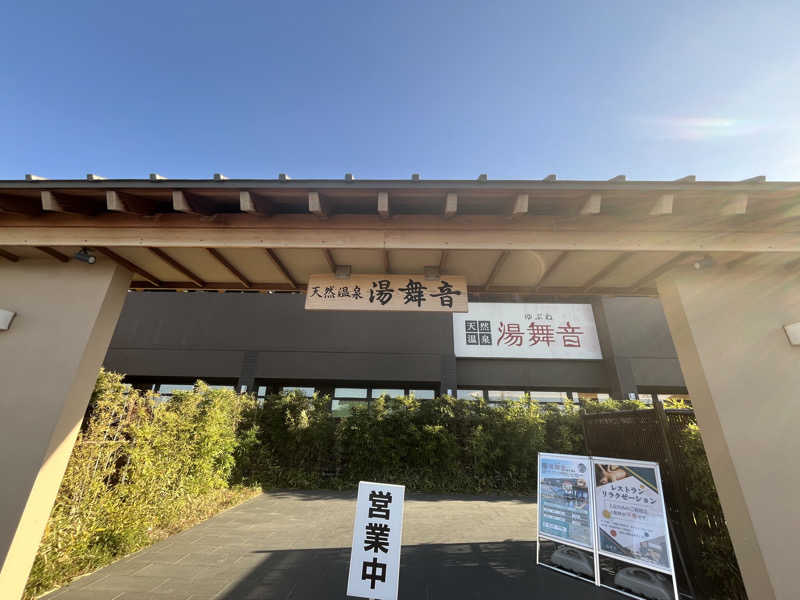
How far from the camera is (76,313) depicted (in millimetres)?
2801

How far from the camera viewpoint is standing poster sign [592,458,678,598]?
2972 mm

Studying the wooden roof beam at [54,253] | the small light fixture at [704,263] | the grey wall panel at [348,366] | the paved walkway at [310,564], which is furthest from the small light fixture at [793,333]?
the grey wall panel at [348,366]

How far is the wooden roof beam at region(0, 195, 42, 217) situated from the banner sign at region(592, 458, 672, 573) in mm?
6033

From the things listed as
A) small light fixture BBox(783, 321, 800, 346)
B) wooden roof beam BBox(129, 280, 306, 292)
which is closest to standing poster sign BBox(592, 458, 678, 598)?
small light fixture BBox(783, 321, 800, 346)

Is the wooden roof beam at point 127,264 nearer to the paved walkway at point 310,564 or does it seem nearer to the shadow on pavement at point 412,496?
the paved walkway at point 310,564

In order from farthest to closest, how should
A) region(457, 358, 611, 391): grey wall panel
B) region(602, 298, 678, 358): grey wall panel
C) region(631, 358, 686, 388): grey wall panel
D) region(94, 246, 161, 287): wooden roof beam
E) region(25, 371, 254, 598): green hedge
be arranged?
1. region(602, 298, 678, 358): grey wall panel
2. region(457, 358, 611, 391): grey wall panel
3. region(631, 358, 686, 388): grey wall panel
4. region(25, 371, 254, 598): green hedge
5. region(94, 246, 161, 287): wooden roof beam

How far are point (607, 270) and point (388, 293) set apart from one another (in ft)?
7.02

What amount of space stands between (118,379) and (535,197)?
4.81 metres

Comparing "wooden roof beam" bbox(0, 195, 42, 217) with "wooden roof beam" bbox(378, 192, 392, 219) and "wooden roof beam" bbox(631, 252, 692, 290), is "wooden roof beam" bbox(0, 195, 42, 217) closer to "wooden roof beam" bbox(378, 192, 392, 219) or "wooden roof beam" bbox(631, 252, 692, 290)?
"wooden roof beam" bbox(378, 192, 392, 219)

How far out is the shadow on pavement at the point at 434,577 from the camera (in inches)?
120

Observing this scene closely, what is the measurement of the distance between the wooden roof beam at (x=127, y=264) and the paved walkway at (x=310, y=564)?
111 inches

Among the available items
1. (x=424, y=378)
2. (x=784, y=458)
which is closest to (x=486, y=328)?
(x=424, y=378)

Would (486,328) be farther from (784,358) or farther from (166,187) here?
(166,187)

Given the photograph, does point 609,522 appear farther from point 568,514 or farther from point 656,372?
point 656,372
